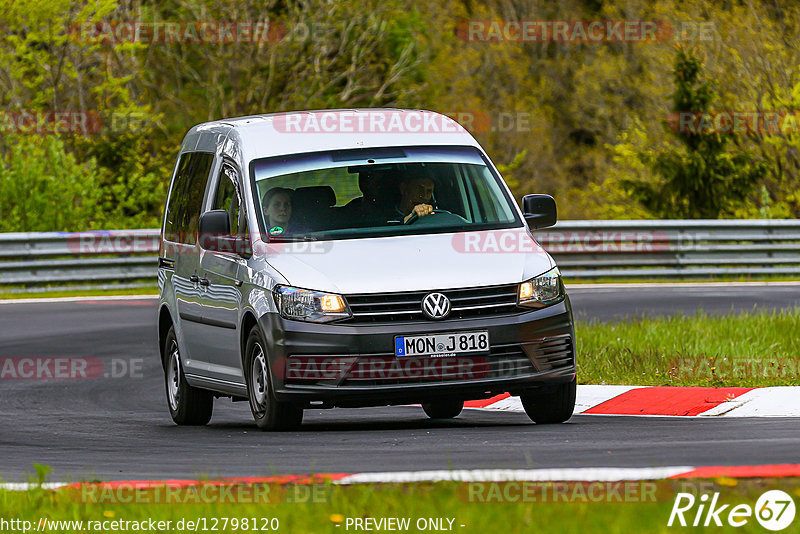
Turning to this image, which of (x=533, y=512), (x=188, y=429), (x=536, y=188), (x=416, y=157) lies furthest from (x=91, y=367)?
(x=536, y=188)

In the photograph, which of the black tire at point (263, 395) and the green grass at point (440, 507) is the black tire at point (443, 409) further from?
the green grass at point (440, 507)

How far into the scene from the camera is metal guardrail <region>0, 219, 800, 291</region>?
2647cm

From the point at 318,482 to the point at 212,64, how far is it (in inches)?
1495

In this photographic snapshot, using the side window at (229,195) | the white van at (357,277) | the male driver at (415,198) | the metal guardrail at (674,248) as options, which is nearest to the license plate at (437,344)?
the white van at (357,277)

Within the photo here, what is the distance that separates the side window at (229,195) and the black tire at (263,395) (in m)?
1.08

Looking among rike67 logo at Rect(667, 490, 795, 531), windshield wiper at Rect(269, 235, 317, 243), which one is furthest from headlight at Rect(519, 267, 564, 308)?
rike67 logo at Rect(667, 490, 795, 531)

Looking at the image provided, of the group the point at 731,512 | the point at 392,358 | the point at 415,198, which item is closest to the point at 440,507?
the point at 731,512

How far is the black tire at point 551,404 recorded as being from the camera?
412 inches

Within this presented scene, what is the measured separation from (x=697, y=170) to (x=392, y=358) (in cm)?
2383

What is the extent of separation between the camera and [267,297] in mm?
10102

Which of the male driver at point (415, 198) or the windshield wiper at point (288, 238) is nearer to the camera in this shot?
the windshield wiper at point (288, 238)

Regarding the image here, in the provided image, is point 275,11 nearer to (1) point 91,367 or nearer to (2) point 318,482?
(1) point 91,367

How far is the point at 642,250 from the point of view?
89.0ft

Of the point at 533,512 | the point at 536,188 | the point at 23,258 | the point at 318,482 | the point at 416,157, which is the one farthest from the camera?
the point at 536,188
